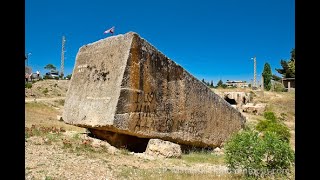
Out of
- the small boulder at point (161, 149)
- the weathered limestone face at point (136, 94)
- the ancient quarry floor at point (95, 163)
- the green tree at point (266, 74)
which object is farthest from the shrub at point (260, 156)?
the green tree at point (266, 74)

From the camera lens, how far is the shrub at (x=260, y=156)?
642 cm

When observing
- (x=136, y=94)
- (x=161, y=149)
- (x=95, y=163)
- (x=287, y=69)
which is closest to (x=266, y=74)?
(x=287, y=69)

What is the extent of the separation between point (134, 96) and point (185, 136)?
97.4 inches

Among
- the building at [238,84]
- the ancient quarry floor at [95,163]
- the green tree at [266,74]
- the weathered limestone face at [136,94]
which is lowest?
the ancient quarry floor at [95,163]

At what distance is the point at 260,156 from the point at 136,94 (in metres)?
3.36

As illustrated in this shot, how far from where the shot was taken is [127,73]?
8.21 m

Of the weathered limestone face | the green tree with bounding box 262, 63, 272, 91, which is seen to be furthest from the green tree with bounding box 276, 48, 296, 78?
the weathered limestone face

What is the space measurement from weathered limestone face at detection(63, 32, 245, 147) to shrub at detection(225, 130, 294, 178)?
275 cm

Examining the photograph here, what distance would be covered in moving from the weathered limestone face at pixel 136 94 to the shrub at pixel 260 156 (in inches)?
108

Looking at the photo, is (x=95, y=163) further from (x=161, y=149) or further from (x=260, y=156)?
(x=260, y=156)

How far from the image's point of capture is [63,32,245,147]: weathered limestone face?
8258 millimetres

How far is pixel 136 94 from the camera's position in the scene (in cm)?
842

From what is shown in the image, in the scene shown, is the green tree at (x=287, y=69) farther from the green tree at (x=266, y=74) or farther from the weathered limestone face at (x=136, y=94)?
the weathered limestone face at (x=136, y=94)
